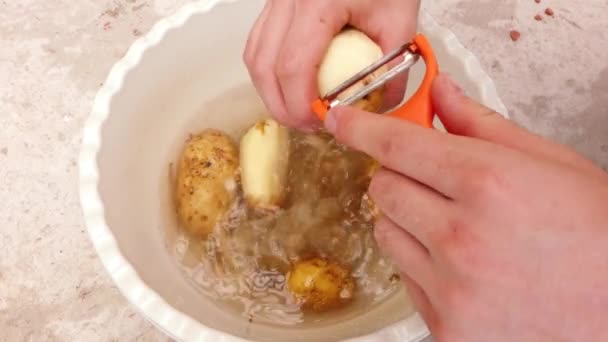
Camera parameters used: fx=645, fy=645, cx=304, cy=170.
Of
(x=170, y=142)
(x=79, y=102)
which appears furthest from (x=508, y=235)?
(x=79, y=102)

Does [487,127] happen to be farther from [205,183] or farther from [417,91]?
[205,183]

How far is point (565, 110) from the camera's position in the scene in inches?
34.1

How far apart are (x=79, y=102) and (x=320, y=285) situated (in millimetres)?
469

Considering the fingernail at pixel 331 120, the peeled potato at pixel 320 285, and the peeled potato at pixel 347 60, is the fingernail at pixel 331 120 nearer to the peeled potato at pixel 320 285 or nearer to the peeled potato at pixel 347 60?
the peeled potato at pixel 347 60

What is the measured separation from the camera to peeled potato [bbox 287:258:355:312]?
26.4 inches

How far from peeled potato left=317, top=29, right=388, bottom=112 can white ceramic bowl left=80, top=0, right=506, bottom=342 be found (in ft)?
0.54

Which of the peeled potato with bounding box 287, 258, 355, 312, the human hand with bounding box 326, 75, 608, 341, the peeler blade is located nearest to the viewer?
the human hand with bounding box 326, 75, 608, 341

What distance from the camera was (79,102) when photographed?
0.92 metres

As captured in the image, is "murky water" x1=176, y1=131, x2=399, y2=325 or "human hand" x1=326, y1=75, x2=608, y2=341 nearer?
"human hand" x1=326, y1=75, x2=608, y2=341

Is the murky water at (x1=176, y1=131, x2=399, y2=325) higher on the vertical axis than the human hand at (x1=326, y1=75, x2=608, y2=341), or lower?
lower

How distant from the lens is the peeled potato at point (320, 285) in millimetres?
671

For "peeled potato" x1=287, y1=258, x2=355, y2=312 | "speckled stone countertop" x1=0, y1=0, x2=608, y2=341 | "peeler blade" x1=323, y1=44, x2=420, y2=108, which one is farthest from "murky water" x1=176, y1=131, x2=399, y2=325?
"peeler blade" x1=323, y1=44, x2=420, y2=108

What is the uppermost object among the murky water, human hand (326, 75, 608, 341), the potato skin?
human hand (326, 75, 608, 341)

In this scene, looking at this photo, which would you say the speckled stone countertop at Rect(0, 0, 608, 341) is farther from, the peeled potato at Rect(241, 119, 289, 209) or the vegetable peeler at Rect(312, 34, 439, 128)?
the vegetable peeler at Rect(312, 34, 439, 128)
